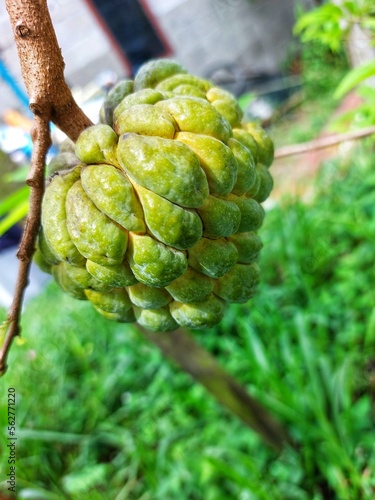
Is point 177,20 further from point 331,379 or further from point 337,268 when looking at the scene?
point 331,379

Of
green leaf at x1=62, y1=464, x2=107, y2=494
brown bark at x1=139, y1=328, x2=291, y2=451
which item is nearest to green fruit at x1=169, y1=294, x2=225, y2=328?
brown bark at x1=139, y1=328, x2=291, y2=451

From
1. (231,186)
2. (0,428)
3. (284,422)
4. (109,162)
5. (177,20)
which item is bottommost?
(284,422)

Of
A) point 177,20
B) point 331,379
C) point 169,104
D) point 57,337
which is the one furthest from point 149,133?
point 177,20

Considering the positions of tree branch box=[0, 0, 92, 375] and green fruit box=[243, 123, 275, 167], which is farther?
green fruit box=[243, 123, 275, 167]

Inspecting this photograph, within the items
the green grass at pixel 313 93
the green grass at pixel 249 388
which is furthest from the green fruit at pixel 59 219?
the green grass at pixel 313 93

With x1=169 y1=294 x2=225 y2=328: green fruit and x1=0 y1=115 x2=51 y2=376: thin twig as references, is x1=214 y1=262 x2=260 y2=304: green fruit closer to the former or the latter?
x1=169 y1=294 x2=225 y2=328: green fruit

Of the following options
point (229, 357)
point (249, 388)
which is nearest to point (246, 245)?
point (249, 388)
